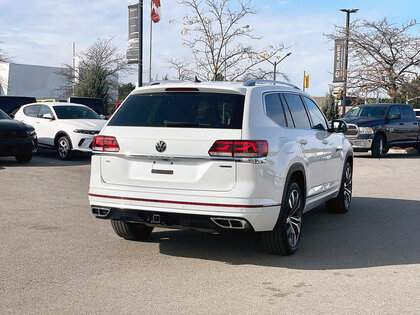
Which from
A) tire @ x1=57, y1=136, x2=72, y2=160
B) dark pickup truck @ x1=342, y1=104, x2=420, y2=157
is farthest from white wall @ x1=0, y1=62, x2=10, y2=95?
dark pickup truck @ x1=342, y1=104, x2=420, y2=157

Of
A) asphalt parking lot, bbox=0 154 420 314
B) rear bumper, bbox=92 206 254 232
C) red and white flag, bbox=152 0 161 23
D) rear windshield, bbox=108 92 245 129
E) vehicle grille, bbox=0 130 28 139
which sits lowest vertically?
asphalt parking lot, bbox=0 154 420 314

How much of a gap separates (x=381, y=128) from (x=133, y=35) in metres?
8.93

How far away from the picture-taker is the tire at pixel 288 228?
18.7 feet

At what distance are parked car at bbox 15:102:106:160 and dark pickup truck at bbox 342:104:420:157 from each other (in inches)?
322

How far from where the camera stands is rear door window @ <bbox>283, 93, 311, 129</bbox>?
259 inches

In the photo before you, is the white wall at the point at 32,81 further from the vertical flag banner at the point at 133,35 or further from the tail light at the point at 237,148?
the tail light at the point at 237,148

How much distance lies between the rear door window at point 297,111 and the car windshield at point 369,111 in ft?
43.4

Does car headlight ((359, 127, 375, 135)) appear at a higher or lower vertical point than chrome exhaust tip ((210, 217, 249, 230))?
higher

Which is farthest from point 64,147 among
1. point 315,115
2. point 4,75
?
point 4,75

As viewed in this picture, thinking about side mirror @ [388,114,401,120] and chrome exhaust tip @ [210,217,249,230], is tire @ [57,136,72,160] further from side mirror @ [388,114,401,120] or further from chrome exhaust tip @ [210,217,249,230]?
chrome exhaust tip @ [210,217,249,230]

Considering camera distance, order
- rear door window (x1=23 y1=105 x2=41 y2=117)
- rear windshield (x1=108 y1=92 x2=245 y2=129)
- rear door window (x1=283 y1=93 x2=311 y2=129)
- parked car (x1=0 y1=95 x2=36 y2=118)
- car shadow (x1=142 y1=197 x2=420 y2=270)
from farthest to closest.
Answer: parked car (x1=0 y1=95 x2=36 y2=118) → rear door window (x1=23 y1=105 x2=41 y2=117) → rear door window (x1=283 y1=93 x2=311 y2=129) → car shadow (x1=142 y1=197 x2=420 y2=270) → rear windshield (x1=108 y1=92 x2=245 y2=129)

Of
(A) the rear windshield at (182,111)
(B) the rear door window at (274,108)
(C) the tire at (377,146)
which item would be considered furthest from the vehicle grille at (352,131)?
(A) the rear windshield at (182,111)

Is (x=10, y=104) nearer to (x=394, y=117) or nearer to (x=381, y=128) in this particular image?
(x=381, y=128)

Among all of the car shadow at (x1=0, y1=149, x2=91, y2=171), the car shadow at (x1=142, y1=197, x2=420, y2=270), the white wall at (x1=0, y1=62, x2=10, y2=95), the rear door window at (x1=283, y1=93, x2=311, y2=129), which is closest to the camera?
the car shadow at (x1=142, y1=197, x2=420, y2=270)
